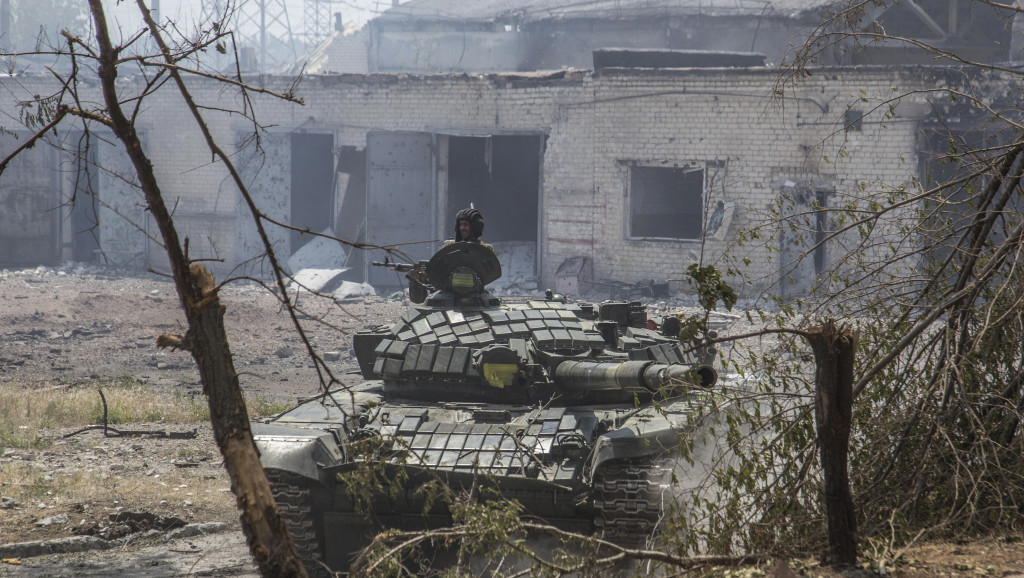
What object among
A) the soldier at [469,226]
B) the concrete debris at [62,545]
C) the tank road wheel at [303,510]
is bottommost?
the concrete debris at [62,545]

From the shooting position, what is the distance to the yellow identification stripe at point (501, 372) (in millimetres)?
6684

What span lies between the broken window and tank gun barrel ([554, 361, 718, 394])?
11.6 meters

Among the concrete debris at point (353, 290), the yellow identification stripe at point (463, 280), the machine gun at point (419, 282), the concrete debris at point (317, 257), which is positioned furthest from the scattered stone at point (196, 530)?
the concrete debris at point (317, 257)

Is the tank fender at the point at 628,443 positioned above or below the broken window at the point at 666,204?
below

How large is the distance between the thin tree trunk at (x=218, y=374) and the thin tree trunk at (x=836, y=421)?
198 cm

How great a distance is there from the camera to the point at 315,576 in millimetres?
6195

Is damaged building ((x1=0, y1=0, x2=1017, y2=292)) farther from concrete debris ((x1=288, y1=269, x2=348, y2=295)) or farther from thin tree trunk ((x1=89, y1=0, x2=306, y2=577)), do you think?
thin tree trunk ((x1=89, y1=0, x2=306, y2=577))

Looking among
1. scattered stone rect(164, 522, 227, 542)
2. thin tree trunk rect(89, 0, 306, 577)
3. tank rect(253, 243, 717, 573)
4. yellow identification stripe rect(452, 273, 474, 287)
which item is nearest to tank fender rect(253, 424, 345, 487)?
tank rect(253, 243, 717, 573)

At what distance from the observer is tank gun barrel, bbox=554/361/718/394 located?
5875 millimetres

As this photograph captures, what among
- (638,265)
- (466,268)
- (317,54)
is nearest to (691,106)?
(638,265)

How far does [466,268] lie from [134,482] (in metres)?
3.39

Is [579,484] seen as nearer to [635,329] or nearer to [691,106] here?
[635,329]

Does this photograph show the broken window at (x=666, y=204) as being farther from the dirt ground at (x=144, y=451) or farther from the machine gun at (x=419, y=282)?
the machine gun at (x=419, y=282)

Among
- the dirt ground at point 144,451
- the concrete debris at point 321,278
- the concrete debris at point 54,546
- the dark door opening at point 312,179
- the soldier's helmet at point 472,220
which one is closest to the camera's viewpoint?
the dirt ground at point 144,451
